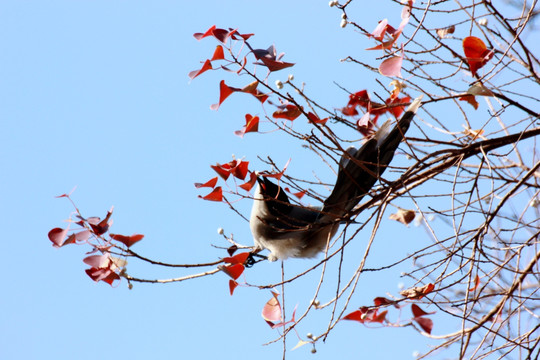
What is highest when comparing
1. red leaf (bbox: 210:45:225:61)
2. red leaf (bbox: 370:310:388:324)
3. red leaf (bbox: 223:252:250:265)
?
red leaf (bbox: 210:45:225:61)

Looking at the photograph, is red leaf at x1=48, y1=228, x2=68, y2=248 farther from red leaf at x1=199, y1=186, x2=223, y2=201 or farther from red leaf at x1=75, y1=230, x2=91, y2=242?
red leaf at x1=199, y1=186, x2=223, y2=201

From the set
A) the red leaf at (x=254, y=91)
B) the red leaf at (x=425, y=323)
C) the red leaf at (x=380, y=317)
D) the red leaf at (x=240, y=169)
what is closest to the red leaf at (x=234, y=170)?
the red leaf at (x=240, y=169)

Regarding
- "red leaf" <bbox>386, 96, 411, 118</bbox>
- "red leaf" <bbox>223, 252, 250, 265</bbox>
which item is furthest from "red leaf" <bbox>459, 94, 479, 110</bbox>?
"red leaf" <bbox>223, 252, 250, 265</bbox>

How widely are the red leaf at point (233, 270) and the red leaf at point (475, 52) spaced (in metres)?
1.16

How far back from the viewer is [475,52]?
7.52ft

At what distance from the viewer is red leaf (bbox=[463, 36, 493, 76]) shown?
226cm

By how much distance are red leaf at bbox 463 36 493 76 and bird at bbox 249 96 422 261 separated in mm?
232

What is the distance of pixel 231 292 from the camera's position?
2502 mm

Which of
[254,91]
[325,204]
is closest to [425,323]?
[325,204]

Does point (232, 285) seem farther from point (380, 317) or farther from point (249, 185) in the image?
point (380, 317)

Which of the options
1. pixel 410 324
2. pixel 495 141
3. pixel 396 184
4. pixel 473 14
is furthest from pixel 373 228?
pixel 473 14

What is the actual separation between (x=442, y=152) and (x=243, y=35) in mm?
816

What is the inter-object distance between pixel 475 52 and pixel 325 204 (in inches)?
30.9

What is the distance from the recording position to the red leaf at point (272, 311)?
8.28ft
